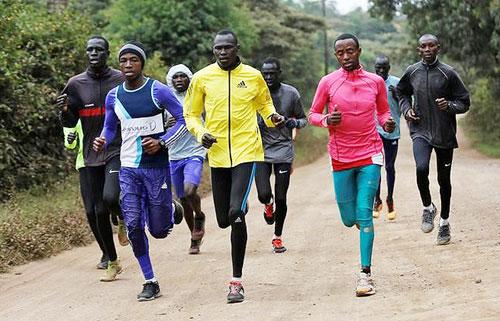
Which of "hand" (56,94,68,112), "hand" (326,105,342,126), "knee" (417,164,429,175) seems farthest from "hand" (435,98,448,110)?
"hand" (56,94,68,112)

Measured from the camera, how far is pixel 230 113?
798cm

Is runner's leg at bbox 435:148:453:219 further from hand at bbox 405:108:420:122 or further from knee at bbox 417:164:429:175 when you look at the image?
hand at bbox 405:108:420:122

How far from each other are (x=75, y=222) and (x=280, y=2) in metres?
31.1

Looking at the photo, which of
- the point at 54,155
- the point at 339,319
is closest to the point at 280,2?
the point at 54,155

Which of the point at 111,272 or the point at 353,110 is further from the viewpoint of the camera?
the point at 111,272

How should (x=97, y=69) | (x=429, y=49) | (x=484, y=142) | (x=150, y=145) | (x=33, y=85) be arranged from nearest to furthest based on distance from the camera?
(x=150, y=145) → (x=97, y=69) → (x=429, y=49) → (x=33, y=85) → (x=484, y=142)

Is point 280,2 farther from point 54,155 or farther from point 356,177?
point 356,177

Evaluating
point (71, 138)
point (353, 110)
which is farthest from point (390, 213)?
point (71, 138)

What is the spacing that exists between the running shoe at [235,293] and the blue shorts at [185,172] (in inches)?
123

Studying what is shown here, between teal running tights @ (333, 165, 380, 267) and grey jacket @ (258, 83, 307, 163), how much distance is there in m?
2.82

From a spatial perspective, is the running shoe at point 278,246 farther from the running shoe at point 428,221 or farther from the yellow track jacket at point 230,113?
the yellow track jacket at point 230,113

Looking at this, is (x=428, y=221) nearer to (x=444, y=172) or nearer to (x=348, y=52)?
(x=444, y=172)

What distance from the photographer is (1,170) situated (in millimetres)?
14031

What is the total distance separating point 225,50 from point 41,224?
5.05m
